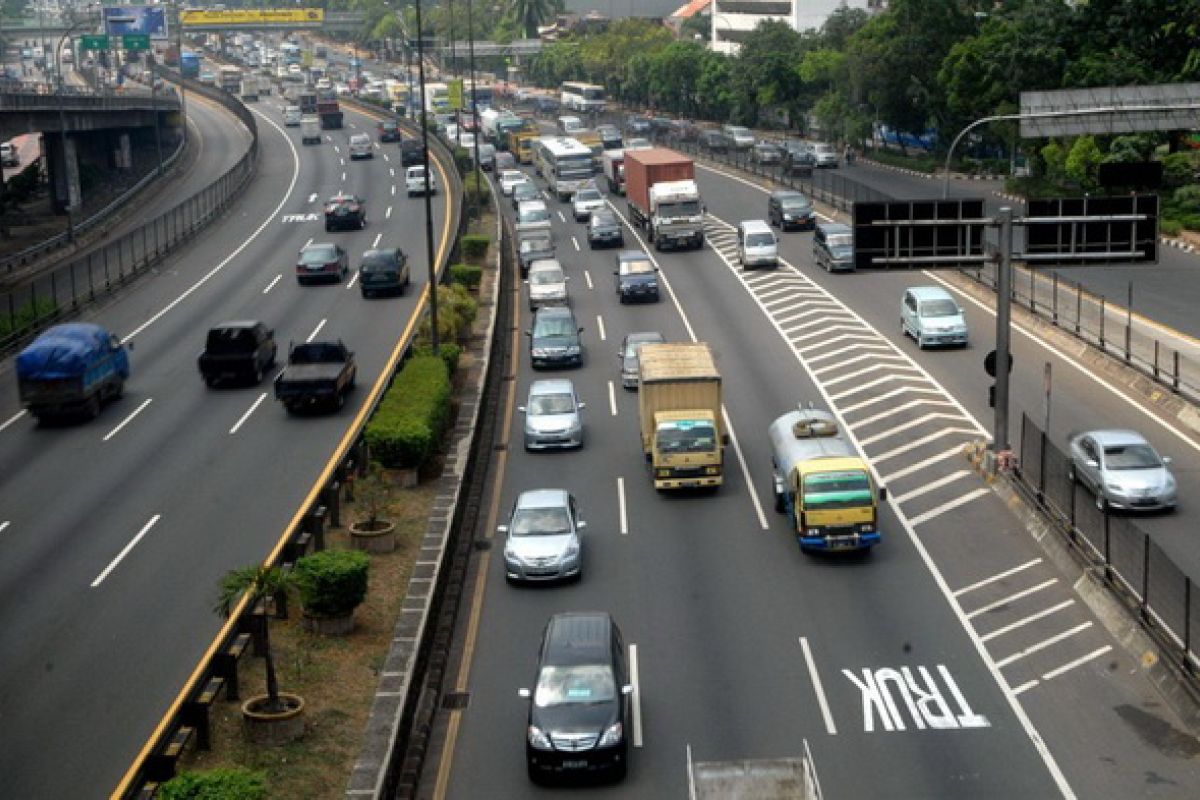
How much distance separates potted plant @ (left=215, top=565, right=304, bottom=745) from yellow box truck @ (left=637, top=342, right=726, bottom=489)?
14513 mm

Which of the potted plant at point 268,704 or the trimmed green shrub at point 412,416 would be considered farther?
the trimmed green shrub at point 412,416

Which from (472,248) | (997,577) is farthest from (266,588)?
(472,248)

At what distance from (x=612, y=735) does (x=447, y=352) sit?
26275 mm

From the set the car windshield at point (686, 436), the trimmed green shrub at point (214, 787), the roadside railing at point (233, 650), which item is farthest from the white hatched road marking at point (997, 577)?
the trimmed green shrub at point (214, 787)

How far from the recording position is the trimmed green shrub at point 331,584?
2973cm

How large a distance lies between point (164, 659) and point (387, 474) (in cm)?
1163

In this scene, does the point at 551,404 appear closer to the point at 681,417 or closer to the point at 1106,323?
the point at 681,417

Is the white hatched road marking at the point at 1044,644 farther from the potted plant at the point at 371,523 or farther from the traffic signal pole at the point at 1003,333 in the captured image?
the potted plant at the point at 371,523

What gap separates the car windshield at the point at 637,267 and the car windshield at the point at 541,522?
30681 mm

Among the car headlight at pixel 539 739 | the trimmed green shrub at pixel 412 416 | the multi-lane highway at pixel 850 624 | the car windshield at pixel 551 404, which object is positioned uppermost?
the trimmed green shrub at pixel 412 416

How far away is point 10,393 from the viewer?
5134 cm

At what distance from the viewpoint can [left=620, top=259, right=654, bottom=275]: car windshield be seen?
65062mm

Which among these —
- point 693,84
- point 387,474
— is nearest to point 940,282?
point 387,474

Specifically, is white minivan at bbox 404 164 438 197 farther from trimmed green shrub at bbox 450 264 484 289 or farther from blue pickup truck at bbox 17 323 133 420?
blue pickup truck at bbox 17 323 133 420
